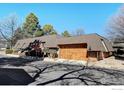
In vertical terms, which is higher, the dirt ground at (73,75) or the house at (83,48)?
the house at (83,48)

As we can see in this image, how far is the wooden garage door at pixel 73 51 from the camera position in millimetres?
27500

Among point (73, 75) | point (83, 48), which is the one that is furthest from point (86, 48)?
point (73, 75)

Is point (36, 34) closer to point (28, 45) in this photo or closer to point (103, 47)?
point (28, 45)

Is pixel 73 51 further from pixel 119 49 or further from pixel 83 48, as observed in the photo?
pixel 119 49

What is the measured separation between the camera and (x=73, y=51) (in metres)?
28.8

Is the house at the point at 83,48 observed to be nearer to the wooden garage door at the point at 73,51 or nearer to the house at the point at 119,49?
the wooden garage door at the point at 73,51

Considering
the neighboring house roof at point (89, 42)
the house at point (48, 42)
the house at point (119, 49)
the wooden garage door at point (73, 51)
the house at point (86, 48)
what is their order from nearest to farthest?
the house at point (119, 49), the house at point (86, 48), the neighboring house roof at point (89, 42), the wooden garage door at point (73, 51), the house at point (48, 42)

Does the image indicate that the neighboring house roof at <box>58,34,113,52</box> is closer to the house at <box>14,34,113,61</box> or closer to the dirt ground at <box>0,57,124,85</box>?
the house at <box>14,34,113,61</box>

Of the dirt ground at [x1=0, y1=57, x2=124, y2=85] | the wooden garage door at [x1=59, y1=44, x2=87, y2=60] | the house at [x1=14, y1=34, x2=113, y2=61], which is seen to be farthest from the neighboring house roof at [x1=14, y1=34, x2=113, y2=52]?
the dirt ground at [x1=0, y1=57, x2=124, y2=85]

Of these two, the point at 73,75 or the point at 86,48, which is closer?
the point at 73,75

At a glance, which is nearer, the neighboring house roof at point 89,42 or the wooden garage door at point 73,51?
the neighboring house roof at point 89,42

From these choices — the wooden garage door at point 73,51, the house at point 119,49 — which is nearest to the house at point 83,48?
the wooden garage door at point 73,51

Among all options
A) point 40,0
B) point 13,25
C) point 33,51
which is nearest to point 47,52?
point 33,51

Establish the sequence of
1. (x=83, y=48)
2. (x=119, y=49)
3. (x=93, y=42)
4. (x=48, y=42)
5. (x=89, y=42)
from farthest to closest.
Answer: (x=48, y=42)
(x=83, y=48)
(x=89, y=42)
(x=93, y=42)
(x=119, y=49)
